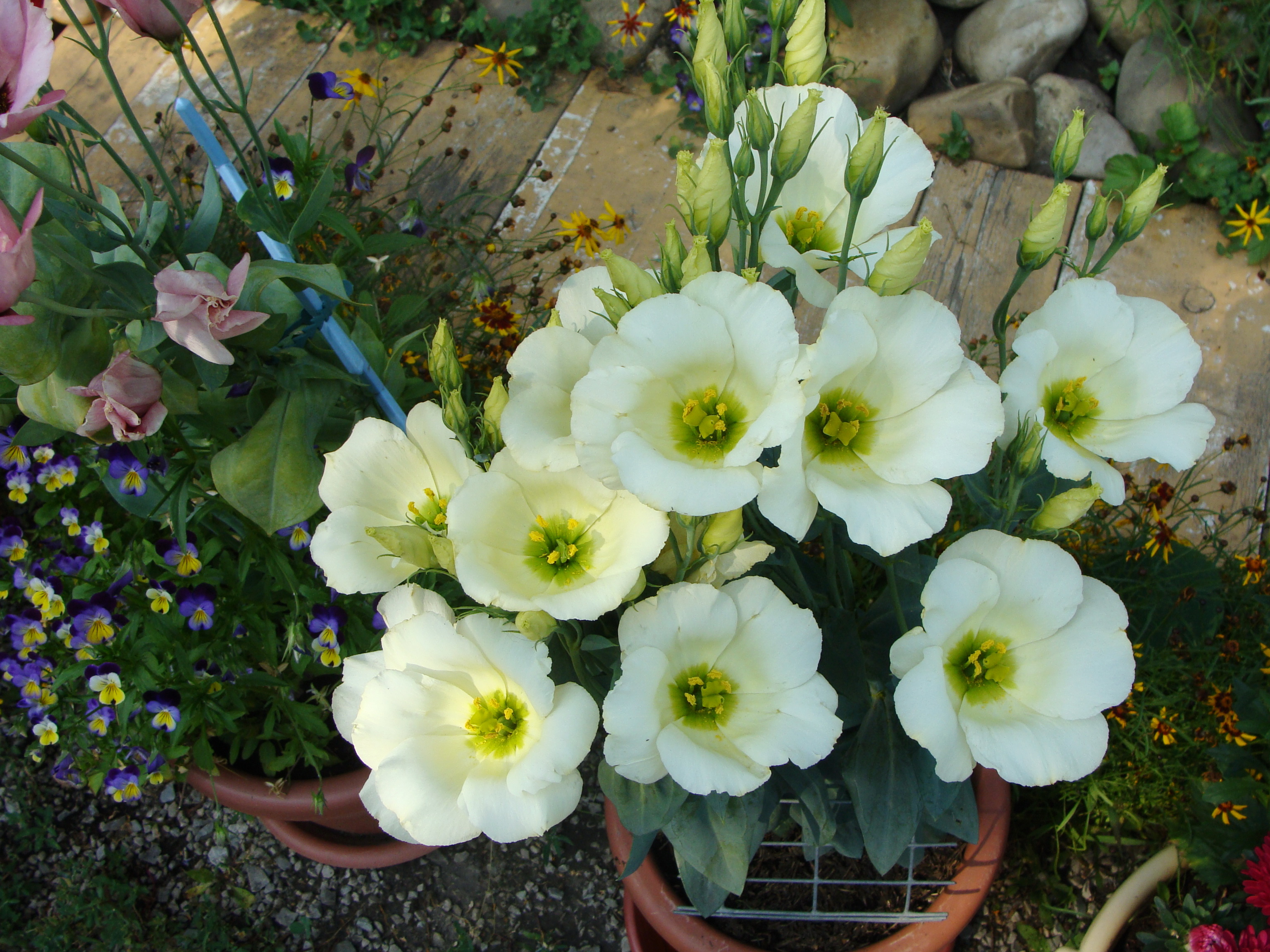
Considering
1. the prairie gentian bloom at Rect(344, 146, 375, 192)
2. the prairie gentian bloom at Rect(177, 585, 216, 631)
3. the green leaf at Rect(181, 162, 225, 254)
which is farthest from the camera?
the prairie gentian bloom at Rect(344, 146, 375, 192)

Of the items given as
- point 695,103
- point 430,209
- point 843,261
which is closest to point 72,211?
point 843,261

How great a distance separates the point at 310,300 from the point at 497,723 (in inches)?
20.1

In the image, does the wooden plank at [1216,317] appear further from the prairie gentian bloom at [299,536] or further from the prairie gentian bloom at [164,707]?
the prairie gentian bloom at [164,707]

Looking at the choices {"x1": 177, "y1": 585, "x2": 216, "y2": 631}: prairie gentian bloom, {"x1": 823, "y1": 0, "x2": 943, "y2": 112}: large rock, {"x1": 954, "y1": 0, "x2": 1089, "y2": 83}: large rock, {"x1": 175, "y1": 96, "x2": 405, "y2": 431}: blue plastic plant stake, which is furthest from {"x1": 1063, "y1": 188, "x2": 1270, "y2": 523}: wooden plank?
{"x1": 177, "y1": 585, "x2": 216, "y2": 631}: prairie gentian bloom

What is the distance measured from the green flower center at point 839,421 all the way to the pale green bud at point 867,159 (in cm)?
16

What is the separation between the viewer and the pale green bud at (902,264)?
70 cm

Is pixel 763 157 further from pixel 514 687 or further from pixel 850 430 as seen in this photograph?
pixel 514 687

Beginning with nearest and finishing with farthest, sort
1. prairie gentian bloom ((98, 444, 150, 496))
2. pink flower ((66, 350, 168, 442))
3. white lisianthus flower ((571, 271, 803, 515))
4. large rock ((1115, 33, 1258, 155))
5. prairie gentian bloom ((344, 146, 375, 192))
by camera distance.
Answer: white lisianthus flower ((571, 271, 803, 515)) < pink flower ((66, 350, 168, 442)) < prairie gentian bloom ((98, 444, 150, 496)) < prairie gentian bloom ((344, 146, 375, 192)) < large rock ((1115, 33, 1258, 155))

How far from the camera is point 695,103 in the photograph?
2.27m

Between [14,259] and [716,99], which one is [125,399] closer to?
[14,259]

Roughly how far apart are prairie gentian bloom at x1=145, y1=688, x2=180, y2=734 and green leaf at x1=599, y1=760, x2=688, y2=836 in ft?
2.46

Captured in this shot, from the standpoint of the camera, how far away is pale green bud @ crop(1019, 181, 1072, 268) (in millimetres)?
754

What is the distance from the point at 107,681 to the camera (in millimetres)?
1373

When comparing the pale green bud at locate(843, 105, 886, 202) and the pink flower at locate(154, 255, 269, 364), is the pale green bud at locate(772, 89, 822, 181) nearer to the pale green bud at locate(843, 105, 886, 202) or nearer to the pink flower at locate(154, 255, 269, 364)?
the pale green bud at locate(843, 105, 886, 202)
